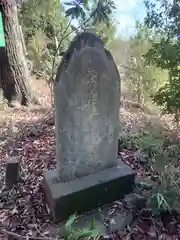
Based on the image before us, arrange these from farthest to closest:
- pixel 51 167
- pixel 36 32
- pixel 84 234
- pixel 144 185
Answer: pixel 36 32 → pixel 51 167 → pixel 144 185 → pixel 84 234

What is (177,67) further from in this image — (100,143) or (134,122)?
(100,143)

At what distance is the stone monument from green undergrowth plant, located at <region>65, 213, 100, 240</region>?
0.14m

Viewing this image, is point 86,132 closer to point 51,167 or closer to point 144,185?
point 144,185

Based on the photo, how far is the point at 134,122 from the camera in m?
3.93

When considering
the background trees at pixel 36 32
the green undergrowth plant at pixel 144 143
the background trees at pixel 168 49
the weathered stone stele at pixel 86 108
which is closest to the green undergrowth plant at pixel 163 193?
the weathered stone stele at pixel 86 108

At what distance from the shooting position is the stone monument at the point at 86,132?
1925mm

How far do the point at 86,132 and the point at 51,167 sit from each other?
2.86 ft

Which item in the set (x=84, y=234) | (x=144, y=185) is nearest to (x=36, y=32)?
(x=144, y=185)

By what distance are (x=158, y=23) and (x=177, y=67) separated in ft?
2.91

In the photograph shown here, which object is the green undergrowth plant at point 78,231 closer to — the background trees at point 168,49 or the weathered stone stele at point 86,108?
the weathered stone stele at point 86,108

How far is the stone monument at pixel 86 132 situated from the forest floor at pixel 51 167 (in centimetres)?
23

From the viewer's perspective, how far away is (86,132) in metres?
2.12

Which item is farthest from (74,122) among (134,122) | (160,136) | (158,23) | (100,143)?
(158,23)

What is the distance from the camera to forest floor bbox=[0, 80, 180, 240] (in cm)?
205
